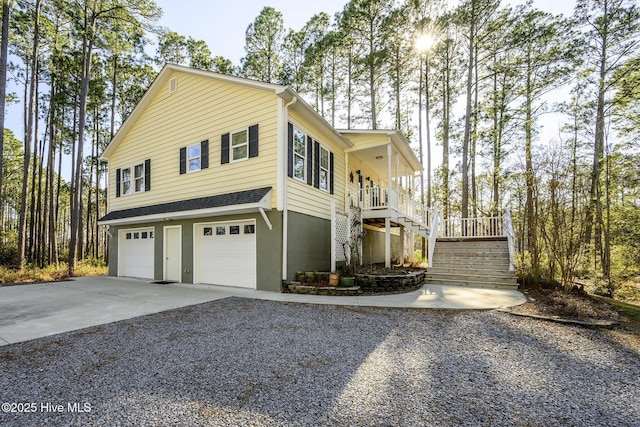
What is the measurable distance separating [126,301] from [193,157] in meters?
4.89

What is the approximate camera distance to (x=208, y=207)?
7941 millimetres

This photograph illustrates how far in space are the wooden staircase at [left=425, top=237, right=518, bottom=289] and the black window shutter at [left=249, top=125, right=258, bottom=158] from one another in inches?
252

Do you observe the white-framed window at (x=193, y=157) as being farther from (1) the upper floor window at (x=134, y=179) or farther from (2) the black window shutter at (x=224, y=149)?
(1) the upper floor window at (x=134, y=179)

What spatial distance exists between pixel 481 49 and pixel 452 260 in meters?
12.1

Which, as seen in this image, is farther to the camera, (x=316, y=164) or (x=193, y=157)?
(x=193, y=157)

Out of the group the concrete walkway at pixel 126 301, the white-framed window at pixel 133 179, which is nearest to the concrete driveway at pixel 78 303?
the concrete walkway at pixel 126 301

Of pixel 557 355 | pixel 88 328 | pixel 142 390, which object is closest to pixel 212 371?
pixel 142 390

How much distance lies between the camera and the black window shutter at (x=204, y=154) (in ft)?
29.6

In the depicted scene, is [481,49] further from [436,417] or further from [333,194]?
[436,417]

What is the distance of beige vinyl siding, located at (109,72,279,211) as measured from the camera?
787 centimetres

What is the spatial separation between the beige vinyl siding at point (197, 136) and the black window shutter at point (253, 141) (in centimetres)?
13

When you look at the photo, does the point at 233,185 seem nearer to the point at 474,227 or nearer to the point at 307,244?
the point at 307,244

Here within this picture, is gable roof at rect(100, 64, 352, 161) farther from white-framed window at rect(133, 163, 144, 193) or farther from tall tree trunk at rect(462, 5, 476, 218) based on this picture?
tall tree trunk at rect(462, 5, 476, 218)

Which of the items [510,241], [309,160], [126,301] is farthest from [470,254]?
[126,301]
